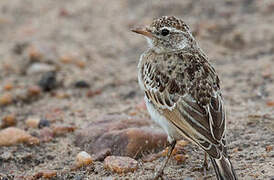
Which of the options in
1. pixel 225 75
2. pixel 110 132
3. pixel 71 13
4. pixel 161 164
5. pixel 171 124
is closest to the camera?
pixel 171 124

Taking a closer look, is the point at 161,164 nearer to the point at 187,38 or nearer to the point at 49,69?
the point at 187,38

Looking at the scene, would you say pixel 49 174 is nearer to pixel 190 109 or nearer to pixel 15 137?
pixel 15 137

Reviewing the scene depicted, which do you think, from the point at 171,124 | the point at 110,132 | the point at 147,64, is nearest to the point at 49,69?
the point at 110,132

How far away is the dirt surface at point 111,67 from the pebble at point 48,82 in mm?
129

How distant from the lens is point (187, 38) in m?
6.04

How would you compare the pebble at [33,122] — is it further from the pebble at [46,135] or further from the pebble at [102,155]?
the pebble at [102,155]

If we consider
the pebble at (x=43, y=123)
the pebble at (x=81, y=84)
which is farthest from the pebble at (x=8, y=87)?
the pebble at (x=43, y=123)

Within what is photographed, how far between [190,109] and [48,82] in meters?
3.83

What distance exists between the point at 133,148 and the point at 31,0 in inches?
256

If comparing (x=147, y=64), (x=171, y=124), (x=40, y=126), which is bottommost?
(x=40, y=126)

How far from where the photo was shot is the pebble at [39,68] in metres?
8.89

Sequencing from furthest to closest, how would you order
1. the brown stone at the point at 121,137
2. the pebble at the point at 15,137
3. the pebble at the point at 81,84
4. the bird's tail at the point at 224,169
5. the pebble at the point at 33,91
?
the pebble at the point at 81,84 < the pebble at the point at 33,91 < the pebble at the point at 15,137 < the brown stone at the point at 121,137 < the bird's tail at the point at 224,169

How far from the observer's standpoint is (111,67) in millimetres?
9242

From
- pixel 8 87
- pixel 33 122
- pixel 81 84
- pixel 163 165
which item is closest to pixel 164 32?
pixel 163 165
